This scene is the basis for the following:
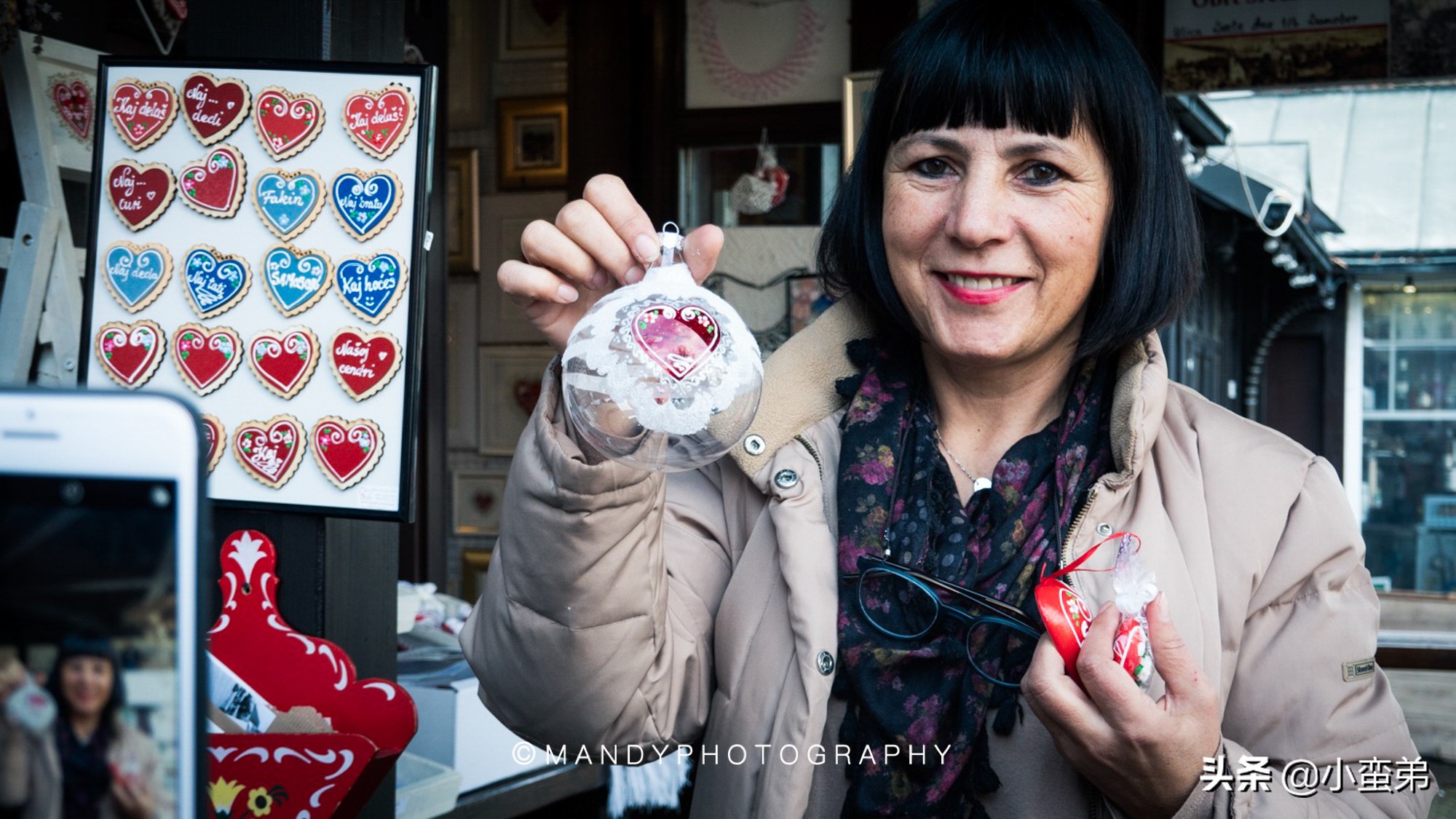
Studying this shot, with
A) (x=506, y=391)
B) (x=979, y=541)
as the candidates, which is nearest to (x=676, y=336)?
(x=979, y=541)

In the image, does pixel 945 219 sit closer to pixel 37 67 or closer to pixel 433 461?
pixel 37 67

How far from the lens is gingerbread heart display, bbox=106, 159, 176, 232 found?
1.50 metres

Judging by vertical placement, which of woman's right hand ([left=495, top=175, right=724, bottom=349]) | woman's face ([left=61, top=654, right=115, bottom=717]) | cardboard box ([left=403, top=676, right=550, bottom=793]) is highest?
woman's right hand ([left=495, top=175, right=724, bottom=349])

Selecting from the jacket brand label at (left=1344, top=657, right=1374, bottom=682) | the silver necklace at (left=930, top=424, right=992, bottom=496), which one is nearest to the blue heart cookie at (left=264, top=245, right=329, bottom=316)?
the silver necklace at (left=930, top=424, right=992, bottom=496)

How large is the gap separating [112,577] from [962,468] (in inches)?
41.7

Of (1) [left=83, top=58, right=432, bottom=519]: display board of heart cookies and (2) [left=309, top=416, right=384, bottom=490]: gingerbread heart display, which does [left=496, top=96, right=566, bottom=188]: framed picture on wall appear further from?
(2) [left=309, top=416, right=384, bottom=490]: gingerbread heart display

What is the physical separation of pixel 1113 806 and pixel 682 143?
2.85m

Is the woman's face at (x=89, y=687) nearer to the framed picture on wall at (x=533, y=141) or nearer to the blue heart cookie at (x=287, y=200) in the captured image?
the blue heart cookie at (x=287, y=200)

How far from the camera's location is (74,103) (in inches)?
Answer: 71.2

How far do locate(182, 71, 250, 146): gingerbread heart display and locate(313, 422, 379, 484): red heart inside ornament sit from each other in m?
0.40

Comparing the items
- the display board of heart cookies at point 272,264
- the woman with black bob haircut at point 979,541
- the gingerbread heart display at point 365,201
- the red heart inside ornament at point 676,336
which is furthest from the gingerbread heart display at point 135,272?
the red heart inside ornament at point 676,336

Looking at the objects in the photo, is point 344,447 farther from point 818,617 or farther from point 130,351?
point 818,617

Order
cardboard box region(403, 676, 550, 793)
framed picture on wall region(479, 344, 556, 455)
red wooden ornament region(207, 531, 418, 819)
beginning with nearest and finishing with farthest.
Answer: red wooden ornament region(207, 531, 418, 819) < cardboard box region(403, 676, 550, 793) < framed picture on wall region(479, 344, 556, 455)

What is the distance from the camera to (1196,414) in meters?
1.40
